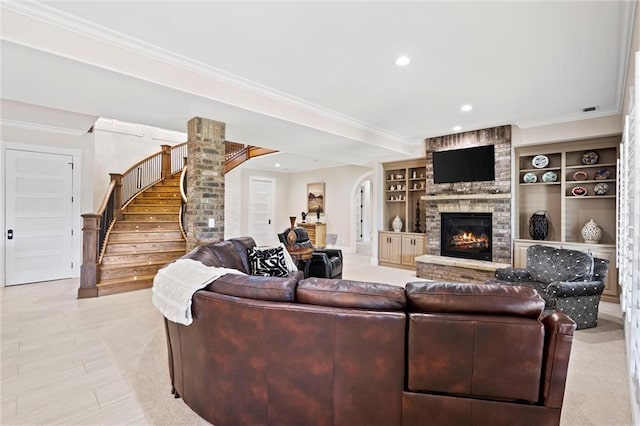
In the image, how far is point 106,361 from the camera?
2688 millimetres

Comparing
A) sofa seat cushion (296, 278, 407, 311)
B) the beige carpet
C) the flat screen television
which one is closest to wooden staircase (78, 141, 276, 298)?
the beige carpet

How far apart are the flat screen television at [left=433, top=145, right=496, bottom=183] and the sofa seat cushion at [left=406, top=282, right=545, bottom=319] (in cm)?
472

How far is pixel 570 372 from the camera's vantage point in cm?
254

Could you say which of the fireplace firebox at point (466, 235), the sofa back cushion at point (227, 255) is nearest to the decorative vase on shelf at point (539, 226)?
the fireplace firebox at point (466, 235)

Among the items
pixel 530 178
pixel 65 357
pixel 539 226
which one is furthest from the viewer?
pixel 530 178

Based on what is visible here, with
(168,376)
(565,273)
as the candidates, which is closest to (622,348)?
(565,273)

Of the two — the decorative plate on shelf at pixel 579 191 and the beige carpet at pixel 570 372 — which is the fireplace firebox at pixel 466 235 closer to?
the decorative plate on shelf at pixel 579 191

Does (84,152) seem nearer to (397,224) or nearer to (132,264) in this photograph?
(132,264)

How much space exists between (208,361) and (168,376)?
919 mm

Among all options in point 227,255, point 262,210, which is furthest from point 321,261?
point 262,210

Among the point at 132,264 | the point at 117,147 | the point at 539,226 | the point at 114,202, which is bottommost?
the point at 132,264

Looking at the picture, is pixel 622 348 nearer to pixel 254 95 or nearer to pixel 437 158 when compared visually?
pixel 437 158

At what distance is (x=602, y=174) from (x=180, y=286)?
6.04 metres

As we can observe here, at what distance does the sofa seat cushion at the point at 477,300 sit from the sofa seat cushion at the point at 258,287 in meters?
0.63
